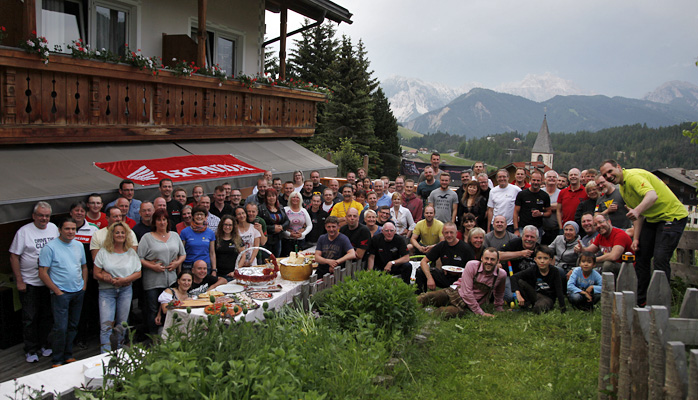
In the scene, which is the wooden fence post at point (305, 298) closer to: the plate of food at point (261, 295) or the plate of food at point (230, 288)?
the plate of food at point (261, 295)

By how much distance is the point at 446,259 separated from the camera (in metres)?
8.24

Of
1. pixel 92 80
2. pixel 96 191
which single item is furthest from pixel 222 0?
pixel 96 191

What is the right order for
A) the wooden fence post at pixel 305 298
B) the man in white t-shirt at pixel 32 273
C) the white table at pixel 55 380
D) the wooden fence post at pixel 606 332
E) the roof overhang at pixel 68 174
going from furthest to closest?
1. the roof overhang at pixel 68 174
2. the man in white t-shirt at pixel 32 273
3. the wooden fence post at pixel 305 298
4. the wooden fence post at pixel 606 332
5. the white table at pixel 55 380

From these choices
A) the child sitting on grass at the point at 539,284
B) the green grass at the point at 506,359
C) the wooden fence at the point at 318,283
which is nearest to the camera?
the green grass at the point at 506,359

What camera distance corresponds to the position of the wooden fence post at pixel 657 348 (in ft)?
11.4

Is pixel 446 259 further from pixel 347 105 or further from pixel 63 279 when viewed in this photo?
pixel 347 105

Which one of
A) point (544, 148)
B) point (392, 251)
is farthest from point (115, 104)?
point (544, 148)

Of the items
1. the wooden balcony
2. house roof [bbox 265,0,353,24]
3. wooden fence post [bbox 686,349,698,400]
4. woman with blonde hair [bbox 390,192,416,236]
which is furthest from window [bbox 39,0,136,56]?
wooden fence post [bbox 686,349,698,400]

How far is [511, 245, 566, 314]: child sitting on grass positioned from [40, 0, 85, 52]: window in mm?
9465

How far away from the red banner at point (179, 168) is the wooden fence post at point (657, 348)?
827cm

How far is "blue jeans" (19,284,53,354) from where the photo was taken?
6.61 meters

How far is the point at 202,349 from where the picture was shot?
12.1ft

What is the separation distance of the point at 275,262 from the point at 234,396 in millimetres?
3928

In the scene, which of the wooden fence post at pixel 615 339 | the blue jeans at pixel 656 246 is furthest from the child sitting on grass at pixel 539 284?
the wooden fence post at pixel 615 339
